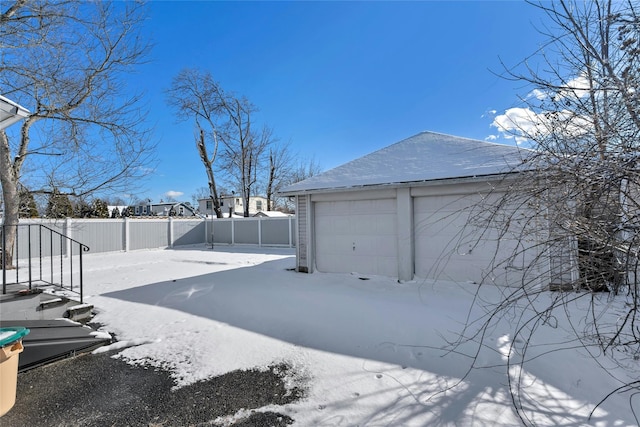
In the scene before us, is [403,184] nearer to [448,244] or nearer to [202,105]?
[448,244]

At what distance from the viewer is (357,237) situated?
289 inches

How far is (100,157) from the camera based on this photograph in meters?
8.77

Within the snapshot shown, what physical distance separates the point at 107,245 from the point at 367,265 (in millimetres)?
12815

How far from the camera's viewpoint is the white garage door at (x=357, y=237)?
6930 millimetres

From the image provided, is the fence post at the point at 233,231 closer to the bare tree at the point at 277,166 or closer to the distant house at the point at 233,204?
the bare tree at the point at 277,166

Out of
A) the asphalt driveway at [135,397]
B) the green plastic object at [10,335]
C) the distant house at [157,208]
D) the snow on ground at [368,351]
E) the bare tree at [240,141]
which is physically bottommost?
the asphalt driveway at [135,397]

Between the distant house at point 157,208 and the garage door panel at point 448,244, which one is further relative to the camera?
the distant house at point 157,208

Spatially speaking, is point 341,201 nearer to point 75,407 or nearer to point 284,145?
point 75,407

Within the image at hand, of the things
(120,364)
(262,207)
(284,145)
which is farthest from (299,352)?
(262,207)

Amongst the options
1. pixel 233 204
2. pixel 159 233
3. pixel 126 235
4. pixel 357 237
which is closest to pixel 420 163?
pixel 357 237

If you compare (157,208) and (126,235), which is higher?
(157,208)

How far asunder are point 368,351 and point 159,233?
51.9ft

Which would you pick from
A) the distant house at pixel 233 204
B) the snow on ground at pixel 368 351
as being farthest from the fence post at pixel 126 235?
the distant house at pixel 233 204

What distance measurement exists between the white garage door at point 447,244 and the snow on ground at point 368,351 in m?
0.34
